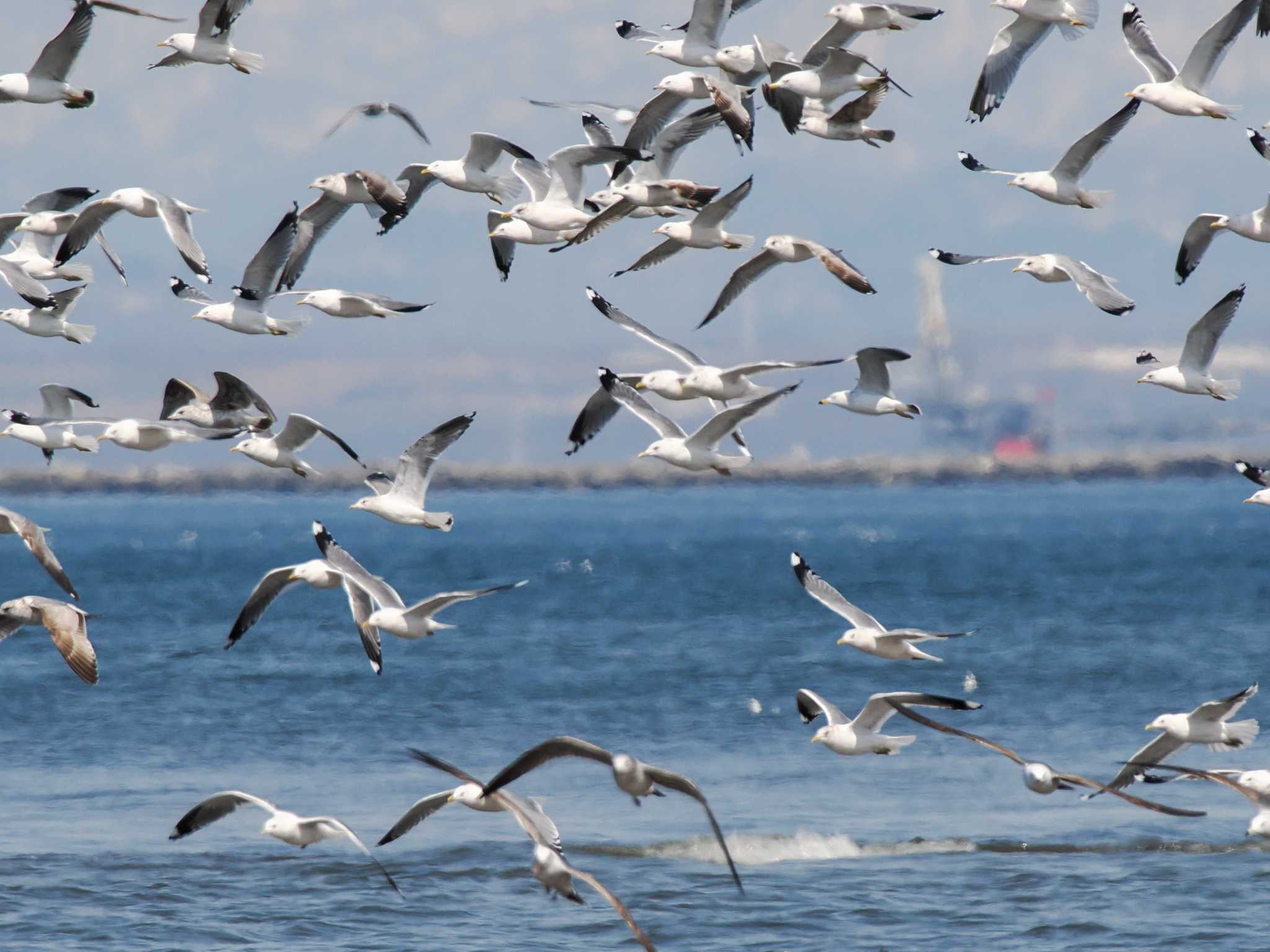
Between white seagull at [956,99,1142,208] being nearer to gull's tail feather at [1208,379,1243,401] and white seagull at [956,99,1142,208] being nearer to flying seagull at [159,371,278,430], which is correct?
gull's tail feather at [1208,379,1243,401]

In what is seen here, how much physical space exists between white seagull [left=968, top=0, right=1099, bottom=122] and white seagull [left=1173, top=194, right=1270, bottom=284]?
1716mm

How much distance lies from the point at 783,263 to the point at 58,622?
6024mm

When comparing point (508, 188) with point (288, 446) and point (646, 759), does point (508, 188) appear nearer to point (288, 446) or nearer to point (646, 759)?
point (288, 446)

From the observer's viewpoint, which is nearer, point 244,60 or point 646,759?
point 244,60

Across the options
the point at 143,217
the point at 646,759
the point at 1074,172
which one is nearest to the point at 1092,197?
the point at 1074,172

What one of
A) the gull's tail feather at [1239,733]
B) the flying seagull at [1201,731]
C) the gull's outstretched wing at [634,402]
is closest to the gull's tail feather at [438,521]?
the gull's outstretched wing at [634,402]

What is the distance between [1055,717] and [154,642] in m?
25.5

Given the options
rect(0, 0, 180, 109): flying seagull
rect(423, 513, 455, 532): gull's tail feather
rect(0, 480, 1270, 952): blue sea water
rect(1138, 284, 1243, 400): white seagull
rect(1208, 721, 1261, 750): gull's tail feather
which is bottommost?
rect(0, 480, 1270, 952): blue sea water

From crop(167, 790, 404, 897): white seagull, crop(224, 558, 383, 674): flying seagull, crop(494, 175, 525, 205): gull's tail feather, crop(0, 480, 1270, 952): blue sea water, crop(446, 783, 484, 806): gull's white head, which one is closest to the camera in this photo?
crop(446, 783, 484, 806): gull's white head

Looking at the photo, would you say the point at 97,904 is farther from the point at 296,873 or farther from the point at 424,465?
the point at 424,465

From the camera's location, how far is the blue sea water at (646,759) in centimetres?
1923

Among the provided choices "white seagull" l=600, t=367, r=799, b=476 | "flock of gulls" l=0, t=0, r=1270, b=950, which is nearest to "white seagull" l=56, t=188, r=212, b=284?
"flock of gulls" l=0, t=0, r=1270, b=950

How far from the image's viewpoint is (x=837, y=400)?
51.4ft

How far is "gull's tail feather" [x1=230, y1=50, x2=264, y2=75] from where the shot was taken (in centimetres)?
1509
